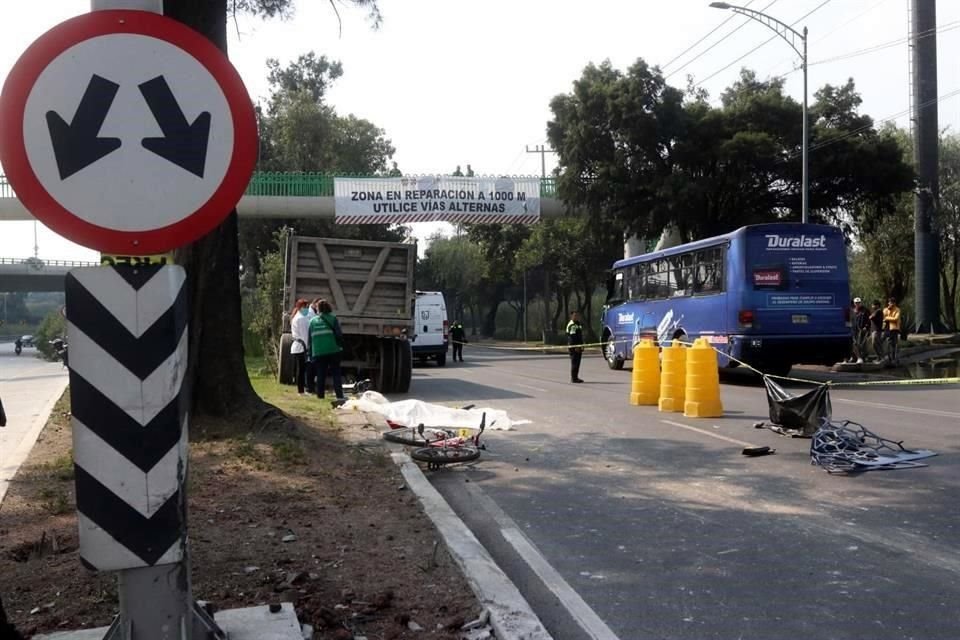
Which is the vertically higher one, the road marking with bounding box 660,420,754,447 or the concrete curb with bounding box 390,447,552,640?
the road marking with bounding box 660,420,754,447

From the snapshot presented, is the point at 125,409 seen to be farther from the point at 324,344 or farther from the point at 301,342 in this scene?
the point at 301,342

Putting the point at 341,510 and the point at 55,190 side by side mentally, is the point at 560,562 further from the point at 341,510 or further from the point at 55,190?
the point at 55,190

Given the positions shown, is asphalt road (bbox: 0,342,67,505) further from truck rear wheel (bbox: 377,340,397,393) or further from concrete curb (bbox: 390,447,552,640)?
truck rear wheel (bbox: 377,340,397,393)

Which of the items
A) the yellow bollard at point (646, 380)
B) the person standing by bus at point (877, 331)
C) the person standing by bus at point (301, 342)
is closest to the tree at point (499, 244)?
the person standing by bus at point (877, 331)

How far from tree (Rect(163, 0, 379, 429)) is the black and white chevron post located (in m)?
6.28

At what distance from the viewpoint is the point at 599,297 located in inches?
2729

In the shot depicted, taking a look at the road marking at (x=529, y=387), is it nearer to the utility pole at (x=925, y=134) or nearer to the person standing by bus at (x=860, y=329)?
the person standing by bus at (x=860, y=329)

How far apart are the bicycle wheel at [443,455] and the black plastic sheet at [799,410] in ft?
12.2

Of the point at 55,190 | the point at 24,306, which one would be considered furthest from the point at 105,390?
the point at 24,306

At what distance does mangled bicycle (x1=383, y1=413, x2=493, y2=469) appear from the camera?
8539 mm

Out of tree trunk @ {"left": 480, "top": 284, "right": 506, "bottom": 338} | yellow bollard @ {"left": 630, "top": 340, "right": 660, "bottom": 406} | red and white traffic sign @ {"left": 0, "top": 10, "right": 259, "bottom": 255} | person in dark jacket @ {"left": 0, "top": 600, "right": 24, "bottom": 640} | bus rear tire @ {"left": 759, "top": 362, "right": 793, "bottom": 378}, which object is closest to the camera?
red and white traffic sign @ {"left": 0, "top": 10, "right": 259, "bottom": 255}

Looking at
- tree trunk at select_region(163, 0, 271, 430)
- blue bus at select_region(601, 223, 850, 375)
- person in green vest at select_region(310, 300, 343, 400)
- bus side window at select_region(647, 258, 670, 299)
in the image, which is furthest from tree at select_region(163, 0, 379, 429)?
bus side window at select_region(647, 258, 670, 299)

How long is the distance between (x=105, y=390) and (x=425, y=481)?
4699 millimetres

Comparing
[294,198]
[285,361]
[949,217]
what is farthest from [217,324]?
[949,217]
